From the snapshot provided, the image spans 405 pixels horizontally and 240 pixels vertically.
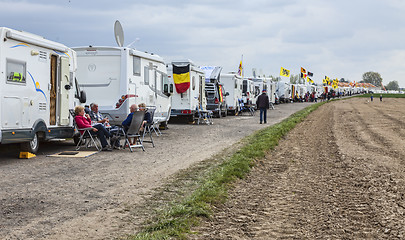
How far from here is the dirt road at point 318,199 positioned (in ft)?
16.5

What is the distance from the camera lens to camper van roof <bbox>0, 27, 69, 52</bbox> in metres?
9.39

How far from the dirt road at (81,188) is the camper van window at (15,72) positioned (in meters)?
1.62

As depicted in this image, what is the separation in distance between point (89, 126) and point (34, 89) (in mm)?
1657

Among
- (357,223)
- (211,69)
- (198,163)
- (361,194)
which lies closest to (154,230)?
(357,223)

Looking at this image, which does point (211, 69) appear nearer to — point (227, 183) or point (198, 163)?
point (198, 163)

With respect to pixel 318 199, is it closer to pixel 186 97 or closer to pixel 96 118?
pixel 96 118

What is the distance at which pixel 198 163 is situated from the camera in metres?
9.70

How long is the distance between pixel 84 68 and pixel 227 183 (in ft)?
27.1

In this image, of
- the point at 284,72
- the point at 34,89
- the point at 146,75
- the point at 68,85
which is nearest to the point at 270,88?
the point at 284,72

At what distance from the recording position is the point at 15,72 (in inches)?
384

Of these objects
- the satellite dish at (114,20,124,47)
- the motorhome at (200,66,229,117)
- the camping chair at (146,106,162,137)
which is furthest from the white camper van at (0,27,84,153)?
the motorhome at (200,66,229,117)

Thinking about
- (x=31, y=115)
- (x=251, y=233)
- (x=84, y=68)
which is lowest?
A: (x=251, y=233)

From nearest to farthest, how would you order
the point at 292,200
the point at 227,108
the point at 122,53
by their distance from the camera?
the point at 292,200 < the point at 122,53 < the point at 227,108

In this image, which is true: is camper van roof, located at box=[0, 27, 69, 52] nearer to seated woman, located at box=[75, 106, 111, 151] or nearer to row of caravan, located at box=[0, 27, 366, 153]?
row of caravan, located at box=[0, 27, 366, 153]
